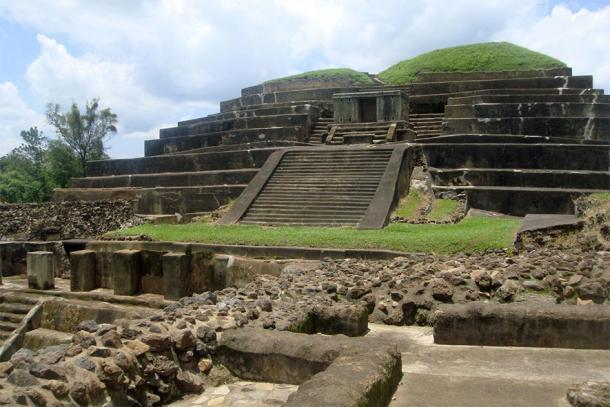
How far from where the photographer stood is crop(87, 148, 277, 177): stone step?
1802cm

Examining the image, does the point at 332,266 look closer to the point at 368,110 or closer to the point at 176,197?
the point at 176,197

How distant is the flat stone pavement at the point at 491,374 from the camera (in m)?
3.67

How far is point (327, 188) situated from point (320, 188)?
0.19 metres

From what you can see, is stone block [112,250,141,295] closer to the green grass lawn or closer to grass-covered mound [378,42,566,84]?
the green grass lawn

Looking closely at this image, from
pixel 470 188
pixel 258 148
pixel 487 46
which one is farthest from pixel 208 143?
pixel 487 46

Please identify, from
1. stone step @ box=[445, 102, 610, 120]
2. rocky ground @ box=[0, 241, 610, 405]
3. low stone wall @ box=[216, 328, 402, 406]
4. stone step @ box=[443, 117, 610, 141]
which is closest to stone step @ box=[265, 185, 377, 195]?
rocky ground @ box=[0, 241, 610, 405]

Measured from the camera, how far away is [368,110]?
67.6ft

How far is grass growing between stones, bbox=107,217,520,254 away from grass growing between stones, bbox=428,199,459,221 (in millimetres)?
648

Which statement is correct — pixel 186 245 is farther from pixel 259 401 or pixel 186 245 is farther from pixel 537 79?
pixel 537 79

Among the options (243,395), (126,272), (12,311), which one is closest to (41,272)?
(12,311)

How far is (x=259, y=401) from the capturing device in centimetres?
408

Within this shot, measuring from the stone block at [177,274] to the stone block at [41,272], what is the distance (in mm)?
3460

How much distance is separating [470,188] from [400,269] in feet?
24.4

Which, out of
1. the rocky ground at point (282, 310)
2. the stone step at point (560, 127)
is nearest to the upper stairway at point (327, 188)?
the stone step at point (560, 127)
